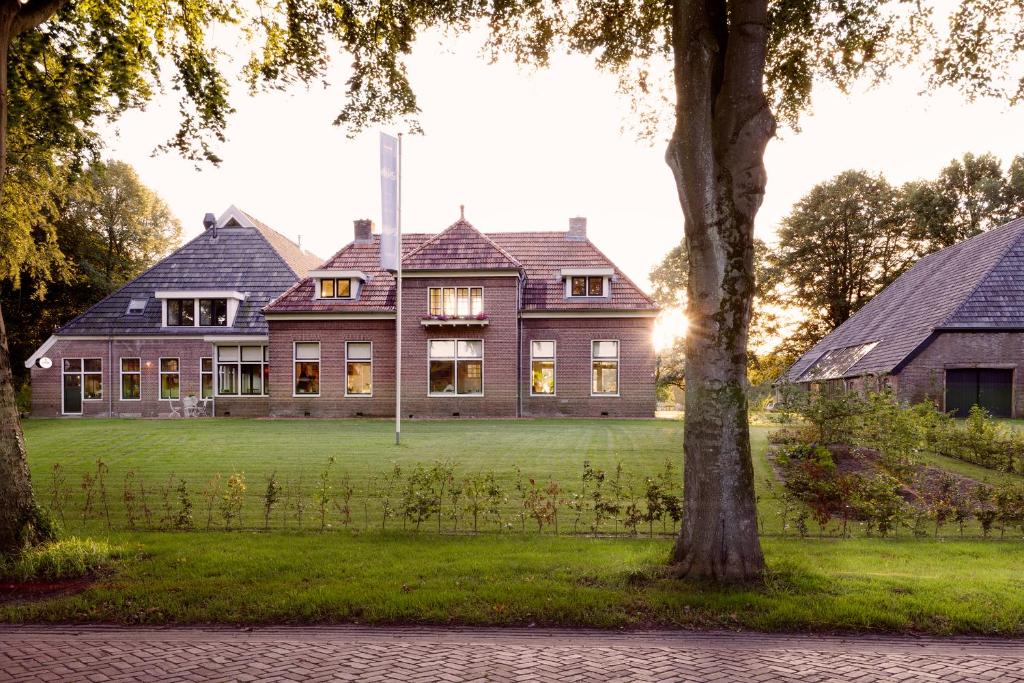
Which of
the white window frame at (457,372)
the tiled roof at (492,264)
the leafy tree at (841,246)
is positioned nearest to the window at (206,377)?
the tiled roof at (492,264)

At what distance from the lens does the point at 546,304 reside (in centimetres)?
3069

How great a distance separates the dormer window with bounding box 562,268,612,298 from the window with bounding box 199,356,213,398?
16.2 meters

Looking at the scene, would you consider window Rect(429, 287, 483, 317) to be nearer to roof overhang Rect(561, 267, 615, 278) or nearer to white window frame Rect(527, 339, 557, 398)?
white window frame Rect(527, 339, 557, 398)

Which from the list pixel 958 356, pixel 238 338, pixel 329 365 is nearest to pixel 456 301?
pixel 329 365

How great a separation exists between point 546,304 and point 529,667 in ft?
85.7

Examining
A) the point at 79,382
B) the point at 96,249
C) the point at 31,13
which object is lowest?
the point at 79,382

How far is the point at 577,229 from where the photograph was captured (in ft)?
108

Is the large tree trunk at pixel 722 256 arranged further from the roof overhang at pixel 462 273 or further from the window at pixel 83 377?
the window at pixel 83 377

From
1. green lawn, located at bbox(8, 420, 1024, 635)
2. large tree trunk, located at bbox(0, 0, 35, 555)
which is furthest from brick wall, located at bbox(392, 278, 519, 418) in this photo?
large tree trunk, located at bbox(0, 0, 35, 555)

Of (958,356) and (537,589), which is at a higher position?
(958,356)

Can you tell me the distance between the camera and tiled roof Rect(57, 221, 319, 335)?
32.8 meters

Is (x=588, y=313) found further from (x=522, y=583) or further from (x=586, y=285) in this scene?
(x=522, y=583)

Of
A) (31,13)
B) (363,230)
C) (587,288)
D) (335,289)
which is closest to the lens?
(31,13)

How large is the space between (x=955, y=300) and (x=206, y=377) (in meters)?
30.2
